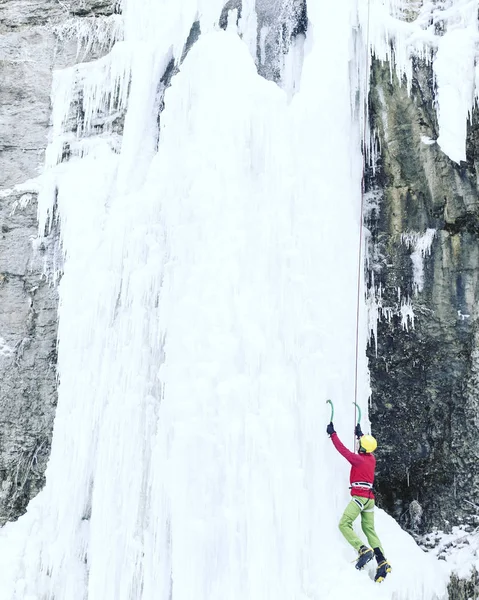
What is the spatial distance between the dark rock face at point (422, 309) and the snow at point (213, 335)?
224 mm

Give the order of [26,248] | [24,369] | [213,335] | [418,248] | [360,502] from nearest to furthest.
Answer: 1. [360,502]
2. [213,335]
3. [418,248]
4. [24,369]
5. [26,248]

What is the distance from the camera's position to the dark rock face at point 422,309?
598cm

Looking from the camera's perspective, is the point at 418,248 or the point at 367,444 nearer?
the point at 367,444

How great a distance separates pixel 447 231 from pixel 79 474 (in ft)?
13.1

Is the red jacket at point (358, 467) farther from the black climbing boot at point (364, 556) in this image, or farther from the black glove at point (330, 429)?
the black climbing boot at point (364, 556)

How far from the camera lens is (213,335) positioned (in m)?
5.31

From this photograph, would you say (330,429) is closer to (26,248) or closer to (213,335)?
(213,335)

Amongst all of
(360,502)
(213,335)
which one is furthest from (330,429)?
(213,335)

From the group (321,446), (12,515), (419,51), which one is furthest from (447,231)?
(12,515)

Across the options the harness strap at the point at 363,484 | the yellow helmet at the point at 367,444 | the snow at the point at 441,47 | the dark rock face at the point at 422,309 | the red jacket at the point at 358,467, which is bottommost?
the harness strap at the point at 363,484

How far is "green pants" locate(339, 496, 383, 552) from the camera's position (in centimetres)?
486

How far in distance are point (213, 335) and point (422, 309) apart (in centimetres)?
211

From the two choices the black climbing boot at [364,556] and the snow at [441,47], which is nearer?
the black climbing boot at [364,556]

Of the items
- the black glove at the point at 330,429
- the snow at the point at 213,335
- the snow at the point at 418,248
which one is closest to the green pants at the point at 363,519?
the snow at the point at 213,335
